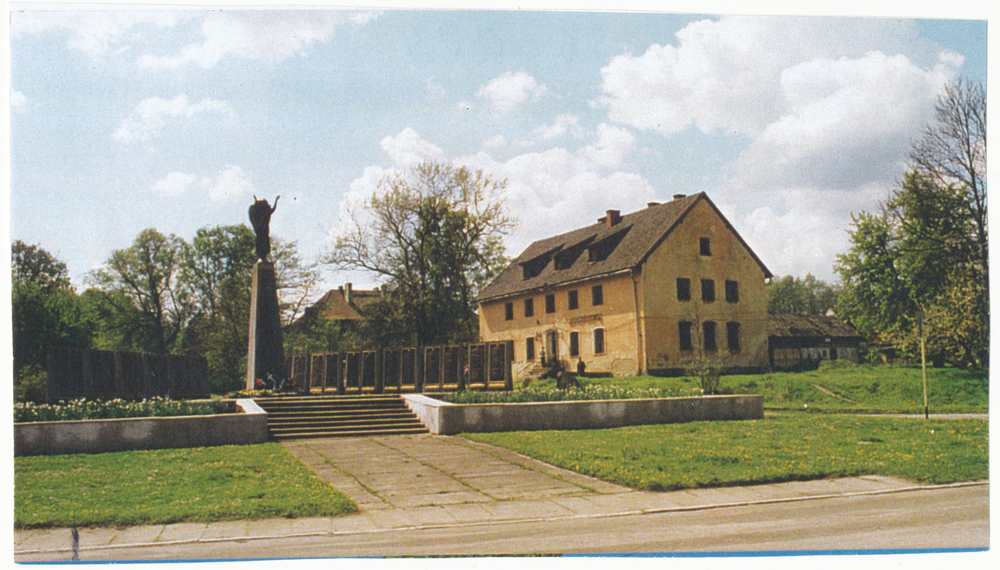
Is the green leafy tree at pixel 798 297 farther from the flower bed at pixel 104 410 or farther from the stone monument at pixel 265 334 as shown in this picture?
the flower bed at pixel 104 410

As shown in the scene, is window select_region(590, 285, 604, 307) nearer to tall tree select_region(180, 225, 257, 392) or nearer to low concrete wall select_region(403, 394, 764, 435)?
low concrete wall select_region(403, 394, 764, 435)

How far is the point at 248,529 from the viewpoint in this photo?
26.3 feet

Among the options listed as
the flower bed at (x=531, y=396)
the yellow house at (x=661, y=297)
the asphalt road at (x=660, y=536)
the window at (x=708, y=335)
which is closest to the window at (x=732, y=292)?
the yellow house at (x=661, y=297)

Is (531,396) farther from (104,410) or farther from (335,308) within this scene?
(335,308)

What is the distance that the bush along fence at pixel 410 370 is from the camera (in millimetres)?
22156

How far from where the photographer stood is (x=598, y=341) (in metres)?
35.8

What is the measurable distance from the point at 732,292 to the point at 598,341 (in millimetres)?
6910

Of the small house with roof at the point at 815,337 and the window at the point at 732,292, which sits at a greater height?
the window at the point at 732,292

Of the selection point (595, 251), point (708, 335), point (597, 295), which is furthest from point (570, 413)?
point (595, 251)

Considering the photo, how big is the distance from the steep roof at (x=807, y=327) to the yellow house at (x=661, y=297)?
14088mm

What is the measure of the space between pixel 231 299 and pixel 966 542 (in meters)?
39.9

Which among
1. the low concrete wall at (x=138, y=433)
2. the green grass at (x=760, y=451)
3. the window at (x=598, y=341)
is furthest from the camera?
the window at (x=598, y=341)

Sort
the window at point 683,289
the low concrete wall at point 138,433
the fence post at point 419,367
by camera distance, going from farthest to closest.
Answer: the window at point 683,289 → the fence post at point 419,367 → the low concrete wall at point 138,433

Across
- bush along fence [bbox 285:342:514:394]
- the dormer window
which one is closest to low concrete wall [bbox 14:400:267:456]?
bush along fence [bbox 285:342:514:394]
